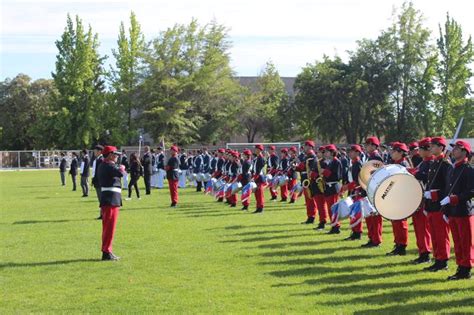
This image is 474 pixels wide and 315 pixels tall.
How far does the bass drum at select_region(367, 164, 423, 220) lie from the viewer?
969 centimetres

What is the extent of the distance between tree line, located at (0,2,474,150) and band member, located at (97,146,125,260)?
5006cm

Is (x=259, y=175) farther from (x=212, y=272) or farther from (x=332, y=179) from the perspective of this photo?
(x=212, y=272)

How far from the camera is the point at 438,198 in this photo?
32.4 feet

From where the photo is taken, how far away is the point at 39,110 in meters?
76.4

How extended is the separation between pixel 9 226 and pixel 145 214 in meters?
4.09

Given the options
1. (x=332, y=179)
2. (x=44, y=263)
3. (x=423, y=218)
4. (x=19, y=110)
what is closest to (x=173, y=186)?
(x=332, y=179)

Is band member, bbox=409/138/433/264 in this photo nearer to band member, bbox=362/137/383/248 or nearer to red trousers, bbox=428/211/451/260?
red trousers, bbox=428/211/451/260

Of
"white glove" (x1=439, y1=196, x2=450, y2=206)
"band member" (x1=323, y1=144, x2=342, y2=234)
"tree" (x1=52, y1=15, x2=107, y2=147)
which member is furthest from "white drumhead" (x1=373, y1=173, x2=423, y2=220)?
"tree" (x1=52, y1=15, x2=107, y2=147)

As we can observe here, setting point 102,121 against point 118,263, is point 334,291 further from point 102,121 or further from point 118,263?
point 102,121

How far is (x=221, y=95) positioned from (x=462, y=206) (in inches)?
2476

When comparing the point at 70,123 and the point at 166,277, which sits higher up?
the point at 70,123

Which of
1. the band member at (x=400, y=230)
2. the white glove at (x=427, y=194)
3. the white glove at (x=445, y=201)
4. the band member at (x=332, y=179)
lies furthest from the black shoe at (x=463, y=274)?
the band member at (x=332, y=179)

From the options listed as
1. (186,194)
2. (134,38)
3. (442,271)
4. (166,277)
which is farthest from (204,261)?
(134,38)

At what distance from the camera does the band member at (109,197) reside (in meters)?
11.8
